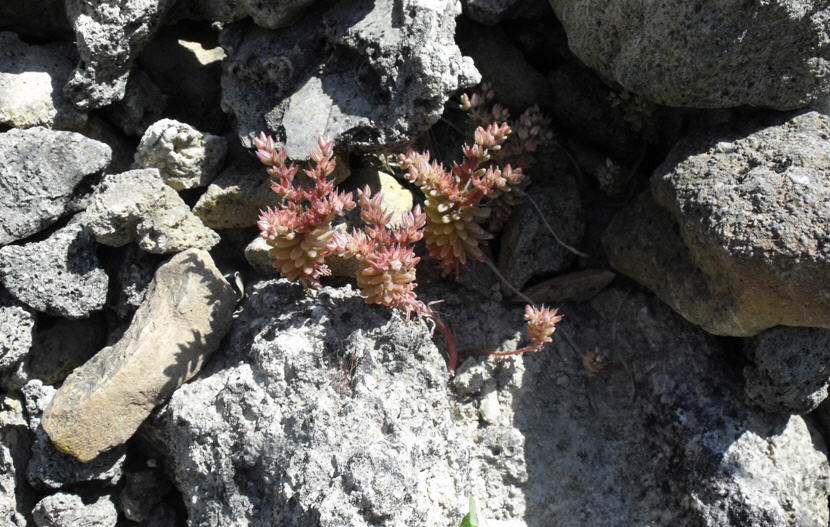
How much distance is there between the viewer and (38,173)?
4.00 meters

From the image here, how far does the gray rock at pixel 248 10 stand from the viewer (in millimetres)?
4078

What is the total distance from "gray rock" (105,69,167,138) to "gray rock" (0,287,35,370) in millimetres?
1196

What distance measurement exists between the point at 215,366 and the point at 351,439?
1.00 m

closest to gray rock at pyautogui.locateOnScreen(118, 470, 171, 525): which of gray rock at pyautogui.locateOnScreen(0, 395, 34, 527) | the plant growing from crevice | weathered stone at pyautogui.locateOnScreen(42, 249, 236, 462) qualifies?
weathered stone at pyautogui.locateOnScreen(42, 249, 236, 462)

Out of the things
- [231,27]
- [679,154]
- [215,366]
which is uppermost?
[679,154]

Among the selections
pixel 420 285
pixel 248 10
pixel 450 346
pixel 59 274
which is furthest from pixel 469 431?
pixel 248 10

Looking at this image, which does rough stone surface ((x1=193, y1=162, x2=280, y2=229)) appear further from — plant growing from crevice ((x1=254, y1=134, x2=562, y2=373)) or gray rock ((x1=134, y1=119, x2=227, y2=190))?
plant growing from crevice ((x1=254, y1=134, x2=562, y2=373))

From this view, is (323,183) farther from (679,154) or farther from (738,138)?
(738,138)

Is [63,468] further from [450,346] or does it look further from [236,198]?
[450,346]

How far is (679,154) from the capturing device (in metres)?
3.81

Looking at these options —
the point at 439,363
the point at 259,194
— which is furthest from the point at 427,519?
the point at 259,194

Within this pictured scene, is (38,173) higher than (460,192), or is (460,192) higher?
(460,192)

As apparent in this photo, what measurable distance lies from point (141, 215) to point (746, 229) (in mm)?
2963

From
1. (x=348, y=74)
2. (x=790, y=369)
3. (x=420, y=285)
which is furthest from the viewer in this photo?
(x=420, y=285)
